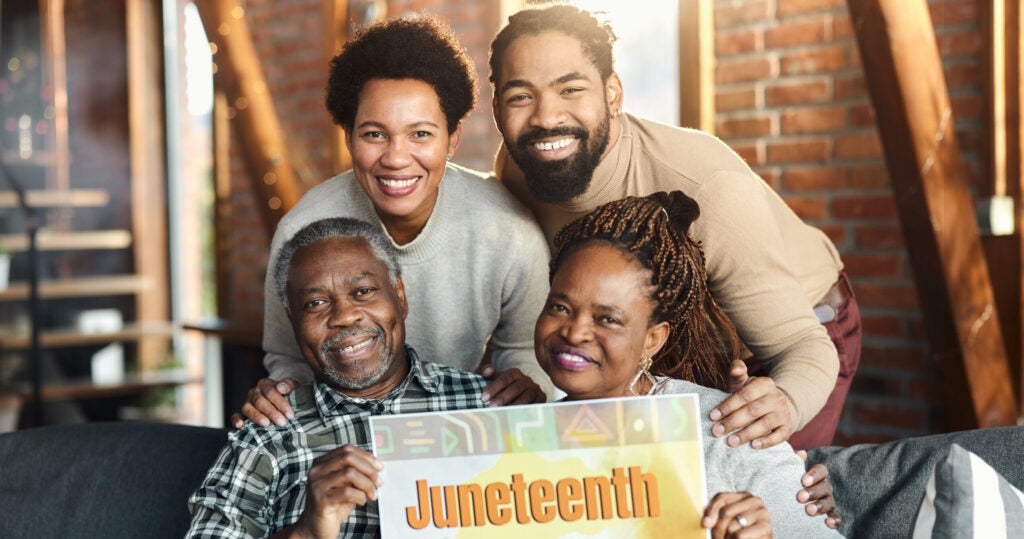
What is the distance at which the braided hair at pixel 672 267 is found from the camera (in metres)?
1.33

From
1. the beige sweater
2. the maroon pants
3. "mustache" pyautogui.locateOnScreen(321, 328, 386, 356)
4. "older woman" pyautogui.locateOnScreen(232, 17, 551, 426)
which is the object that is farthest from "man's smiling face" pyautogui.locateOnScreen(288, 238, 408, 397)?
the maroon pants

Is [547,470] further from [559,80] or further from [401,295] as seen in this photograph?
[559,80]

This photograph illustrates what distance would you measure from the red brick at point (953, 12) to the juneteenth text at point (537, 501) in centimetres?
147

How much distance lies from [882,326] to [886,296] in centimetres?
8

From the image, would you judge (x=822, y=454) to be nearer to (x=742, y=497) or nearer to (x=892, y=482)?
(x=892, y=482)

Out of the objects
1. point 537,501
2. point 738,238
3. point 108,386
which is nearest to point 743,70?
point 738,238

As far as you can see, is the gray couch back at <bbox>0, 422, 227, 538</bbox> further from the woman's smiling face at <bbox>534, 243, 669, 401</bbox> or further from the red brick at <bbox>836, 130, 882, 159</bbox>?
the red brick at <bbox>836, 130, 882, 159</bbox>

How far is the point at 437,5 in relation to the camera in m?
3.36

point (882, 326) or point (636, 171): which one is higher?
point (636, 171)

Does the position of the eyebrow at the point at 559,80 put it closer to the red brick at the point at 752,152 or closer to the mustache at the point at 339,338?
the mustache at the point at 339,338

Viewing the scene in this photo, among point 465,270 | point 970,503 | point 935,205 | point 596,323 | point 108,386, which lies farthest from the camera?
point 108,386

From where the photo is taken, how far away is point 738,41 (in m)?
2.50

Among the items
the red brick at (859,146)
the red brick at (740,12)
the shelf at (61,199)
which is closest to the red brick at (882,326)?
the red brick at (859,146)

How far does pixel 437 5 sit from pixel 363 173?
77.1 inches
